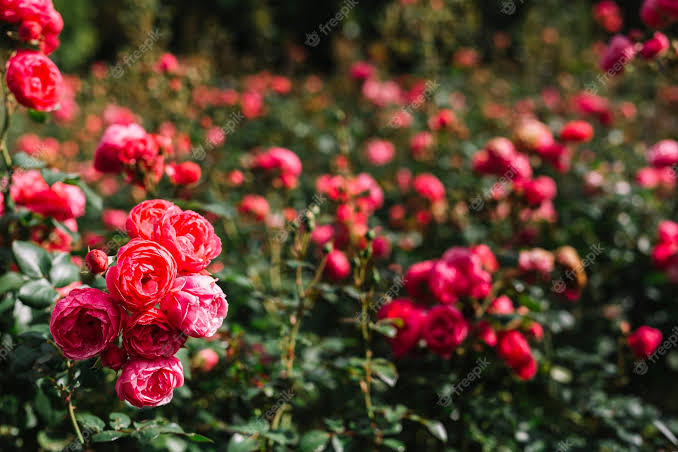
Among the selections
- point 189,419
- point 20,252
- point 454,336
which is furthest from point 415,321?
point 20,252

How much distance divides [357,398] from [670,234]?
1.38m

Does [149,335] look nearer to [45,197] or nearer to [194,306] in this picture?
[194,306]

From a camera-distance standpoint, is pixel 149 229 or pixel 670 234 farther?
pixel 670 234

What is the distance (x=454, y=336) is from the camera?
134 cm

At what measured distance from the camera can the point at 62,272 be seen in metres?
1.20

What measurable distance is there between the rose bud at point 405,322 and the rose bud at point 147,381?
66 centimetres

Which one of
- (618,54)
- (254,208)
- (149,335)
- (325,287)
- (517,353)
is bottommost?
(254,208)

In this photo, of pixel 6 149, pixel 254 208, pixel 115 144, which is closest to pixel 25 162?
pixel 6 149

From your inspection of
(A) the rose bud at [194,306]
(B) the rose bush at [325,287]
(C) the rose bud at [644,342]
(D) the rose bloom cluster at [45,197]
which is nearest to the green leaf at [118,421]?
(B) the rose bush at [325,287]

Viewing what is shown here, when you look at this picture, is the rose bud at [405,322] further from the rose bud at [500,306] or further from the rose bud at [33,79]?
the rose bud at [33,79]

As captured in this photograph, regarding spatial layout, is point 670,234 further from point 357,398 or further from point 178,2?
point 178,2

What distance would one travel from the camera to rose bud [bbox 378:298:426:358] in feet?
4.58

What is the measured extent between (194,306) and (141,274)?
0.33 feet

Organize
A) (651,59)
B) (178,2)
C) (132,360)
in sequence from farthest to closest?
(178,2) → (651,59) → (132,360)
